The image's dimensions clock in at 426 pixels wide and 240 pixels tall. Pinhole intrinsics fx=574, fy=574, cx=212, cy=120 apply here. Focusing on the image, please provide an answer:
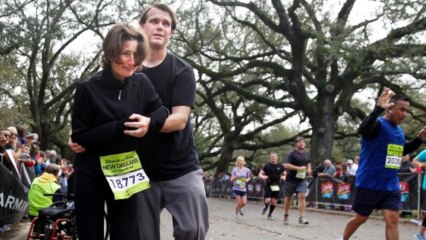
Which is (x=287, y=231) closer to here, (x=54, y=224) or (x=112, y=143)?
(x=54, y=224)

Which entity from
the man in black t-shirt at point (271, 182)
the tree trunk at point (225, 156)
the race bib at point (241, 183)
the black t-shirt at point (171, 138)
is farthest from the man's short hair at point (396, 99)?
the tree trunk at point (225, 156)

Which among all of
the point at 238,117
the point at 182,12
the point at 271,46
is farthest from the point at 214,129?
the point at 182,12

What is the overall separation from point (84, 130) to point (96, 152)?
0.46 feet

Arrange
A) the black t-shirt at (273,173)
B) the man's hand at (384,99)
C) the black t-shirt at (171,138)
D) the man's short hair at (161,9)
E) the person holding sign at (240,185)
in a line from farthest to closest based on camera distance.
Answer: the black t-shirt at (273,173), the person holding sign at (240,185), the man's hand at (384,99), the man's short hair at (161,9), the black t-shirt at (171,138)

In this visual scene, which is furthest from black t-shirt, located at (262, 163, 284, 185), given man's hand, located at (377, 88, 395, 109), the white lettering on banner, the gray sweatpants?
the gray sweatpants

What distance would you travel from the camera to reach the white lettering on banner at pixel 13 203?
7.33 meters

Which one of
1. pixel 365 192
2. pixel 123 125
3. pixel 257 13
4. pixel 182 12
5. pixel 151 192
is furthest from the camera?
pixel 257 13

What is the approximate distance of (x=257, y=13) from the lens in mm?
25875

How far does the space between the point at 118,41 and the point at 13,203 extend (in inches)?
214

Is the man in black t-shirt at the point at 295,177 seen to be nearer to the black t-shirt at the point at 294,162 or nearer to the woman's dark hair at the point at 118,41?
the black t-shirt at the point at 294,162

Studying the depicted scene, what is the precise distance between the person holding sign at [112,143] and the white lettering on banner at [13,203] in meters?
4.53

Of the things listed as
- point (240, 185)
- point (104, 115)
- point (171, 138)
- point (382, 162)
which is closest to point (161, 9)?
point (171, 138)

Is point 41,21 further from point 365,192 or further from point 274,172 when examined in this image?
point 365,192

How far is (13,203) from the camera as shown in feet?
25.9
